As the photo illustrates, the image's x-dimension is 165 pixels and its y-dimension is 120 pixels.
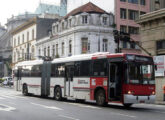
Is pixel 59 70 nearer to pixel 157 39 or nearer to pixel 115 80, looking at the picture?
pixel 115 80

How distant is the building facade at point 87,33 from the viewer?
168ft

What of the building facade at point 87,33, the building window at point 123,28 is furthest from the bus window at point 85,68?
the building window at point 123,28

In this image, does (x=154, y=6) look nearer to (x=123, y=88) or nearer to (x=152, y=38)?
(x=152, y=38)

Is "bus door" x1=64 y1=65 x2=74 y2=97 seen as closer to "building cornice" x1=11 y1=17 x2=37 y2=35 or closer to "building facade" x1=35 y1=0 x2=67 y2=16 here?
"building cornice" x1=11 y1=17 x2=37 y2=35

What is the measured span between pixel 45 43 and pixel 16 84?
106 ft

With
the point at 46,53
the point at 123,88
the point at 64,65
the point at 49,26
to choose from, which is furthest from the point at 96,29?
the point at 123,88

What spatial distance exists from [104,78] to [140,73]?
2.05m

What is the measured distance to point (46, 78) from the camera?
25062mm

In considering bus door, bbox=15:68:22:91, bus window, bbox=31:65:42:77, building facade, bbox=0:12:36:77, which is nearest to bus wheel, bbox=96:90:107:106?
bus window, bbox=31:65:42:77

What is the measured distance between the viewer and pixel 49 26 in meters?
69.8

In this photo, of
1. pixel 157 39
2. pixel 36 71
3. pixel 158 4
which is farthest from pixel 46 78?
pixel 158 4

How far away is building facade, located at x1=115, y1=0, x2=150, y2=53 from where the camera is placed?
5456cm

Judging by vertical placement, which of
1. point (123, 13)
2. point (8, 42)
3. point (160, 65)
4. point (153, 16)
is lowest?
point (160, 65)

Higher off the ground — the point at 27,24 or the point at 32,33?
the point at 27,24
